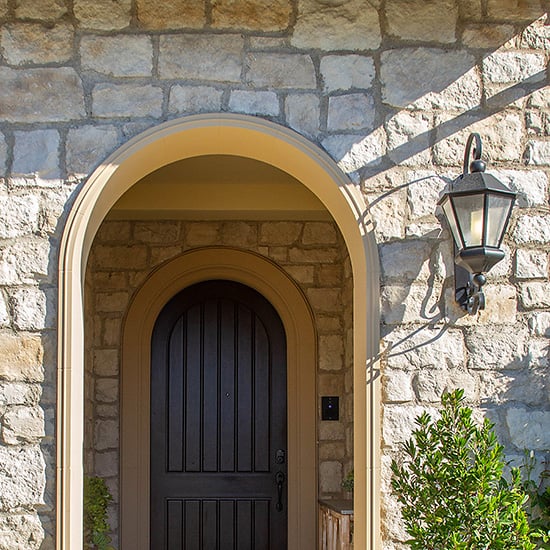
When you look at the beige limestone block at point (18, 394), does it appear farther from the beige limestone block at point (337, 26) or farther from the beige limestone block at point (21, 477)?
the beige limestone block at point (337, 26)

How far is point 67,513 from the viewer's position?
12.3 feet

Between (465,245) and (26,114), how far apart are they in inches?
74.4

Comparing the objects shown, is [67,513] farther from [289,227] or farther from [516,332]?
[289,227]

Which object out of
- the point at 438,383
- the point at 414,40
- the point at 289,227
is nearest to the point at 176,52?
the point at 414,40

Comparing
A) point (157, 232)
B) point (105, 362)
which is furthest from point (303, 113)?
point (105, 362)

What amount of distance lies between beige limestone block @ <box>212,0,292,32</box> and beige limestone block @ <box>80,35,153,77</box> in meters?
0.34

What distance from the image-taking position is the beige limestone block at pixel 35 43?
12.8 feet

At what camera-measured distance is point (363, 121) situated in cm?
395

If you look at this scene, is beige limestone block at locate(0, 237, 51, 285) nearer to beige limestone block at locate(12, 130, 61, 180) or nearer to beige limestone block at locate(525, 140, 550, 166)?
beige limestone block at locate(12, 130, 61, 180)

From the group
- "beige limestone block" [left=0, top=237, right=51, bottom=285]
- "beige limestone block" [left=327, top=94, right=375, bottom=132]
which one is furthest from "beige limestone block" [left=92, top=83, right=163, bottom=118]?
"beige limestone block" [left=327, top=94, right=375, bottom=132]

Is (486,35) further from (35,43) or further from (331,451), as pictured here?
(331,451)

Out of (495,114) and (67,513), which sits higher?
(495,114)

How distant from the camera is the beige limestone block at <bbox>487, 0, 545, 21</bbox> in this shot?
4023 mm

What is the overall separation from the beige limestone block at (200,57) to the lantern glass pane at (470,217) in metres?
1.09
